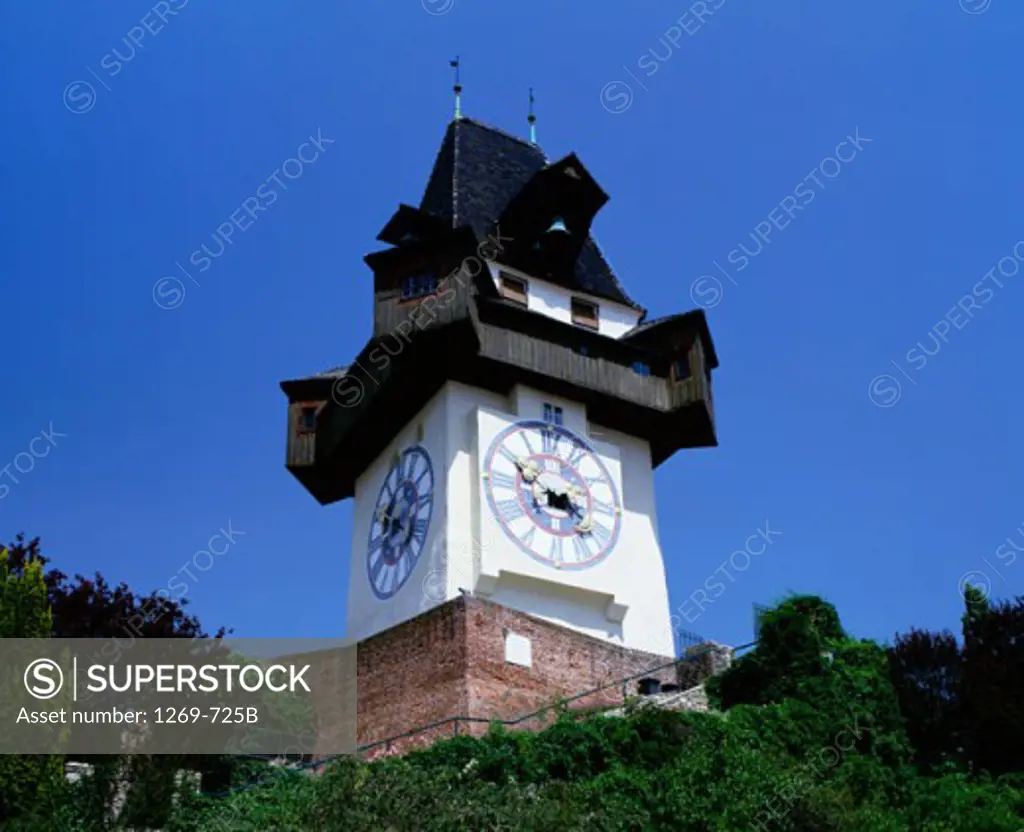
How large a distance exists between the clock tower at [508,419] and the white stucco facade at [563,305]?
3cm

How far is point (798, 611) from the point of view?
23.3 meters

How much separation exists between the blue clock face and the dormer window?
14.0ft

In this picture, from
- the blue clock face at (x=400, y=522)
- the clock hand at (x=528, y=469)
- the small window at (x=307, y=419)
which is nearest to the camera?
the blue clock face at (x=400, y=522)

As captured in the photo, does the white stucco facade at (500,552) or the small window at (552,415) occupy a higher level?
the small window at (552,415)

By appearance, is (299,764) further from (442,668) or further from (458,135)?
(458,135)

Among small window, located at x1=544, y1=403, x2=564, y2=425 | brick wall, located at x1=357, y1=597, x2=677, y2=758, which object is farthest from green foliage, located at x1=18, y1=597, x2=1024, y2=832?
small window, located at x1=544, y1=403, x2=564, y2=425

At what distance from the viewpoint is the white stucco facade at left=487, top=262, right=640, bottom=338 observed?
93.8ft

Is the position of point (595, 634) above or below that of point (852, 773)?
above

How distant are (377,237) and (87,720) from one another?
11640mm

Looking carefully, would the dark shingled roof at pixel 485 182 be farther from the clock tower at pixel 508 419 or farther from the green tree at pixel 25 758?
the green tree at pixel 25 758

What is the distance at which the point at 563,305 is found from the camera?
1142 inches

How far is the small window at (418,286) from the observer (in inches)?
1078

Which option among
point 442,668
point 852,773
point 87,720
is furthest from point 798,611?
point 87,720

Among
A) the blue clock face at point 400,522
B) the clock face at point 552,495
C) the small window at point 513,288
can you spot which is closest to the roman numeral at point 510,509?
the clock face at point 552,495
